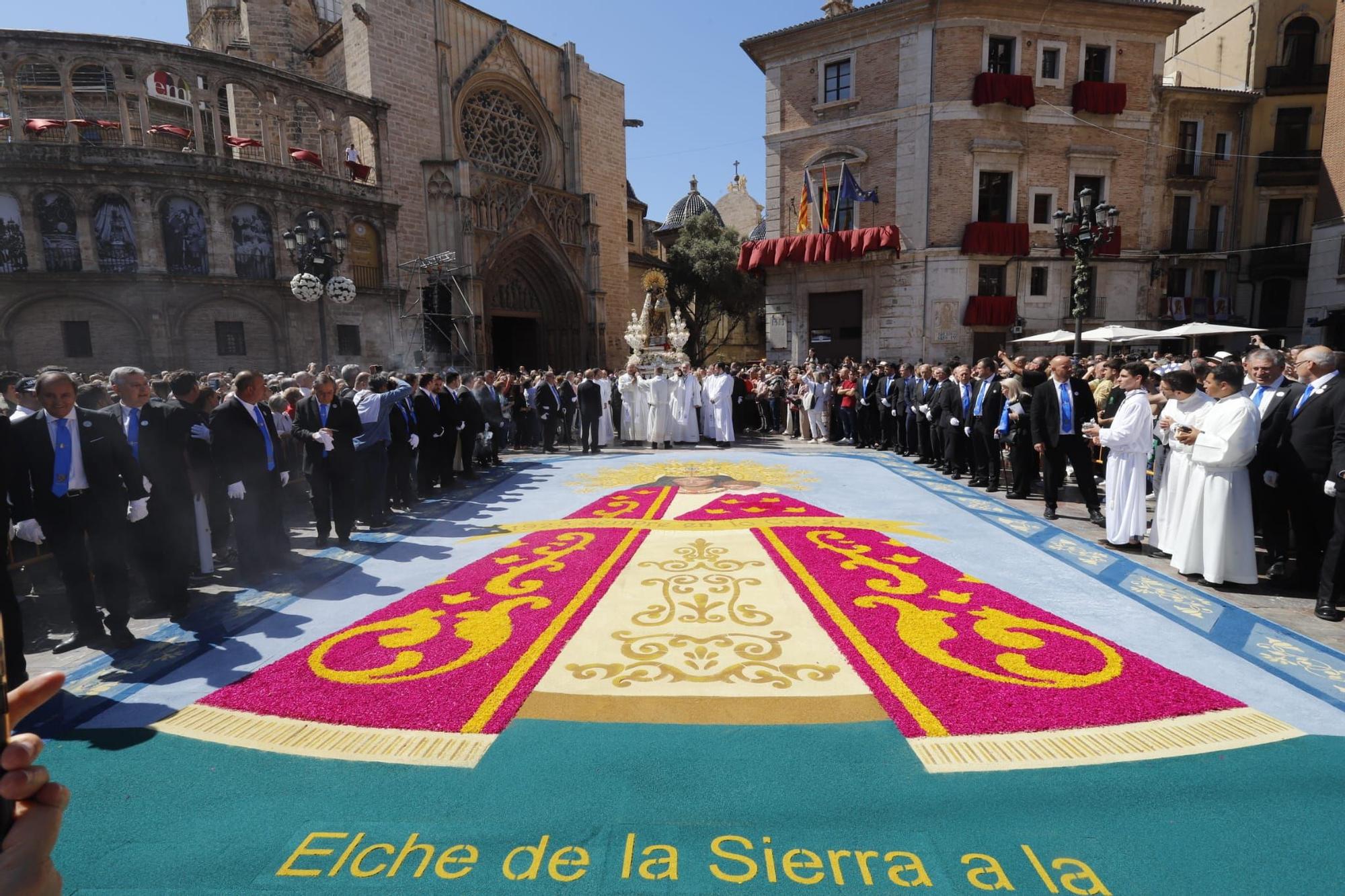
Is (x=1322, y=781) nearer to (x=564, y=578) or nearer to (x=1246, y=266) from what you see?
(x=564, y=578)

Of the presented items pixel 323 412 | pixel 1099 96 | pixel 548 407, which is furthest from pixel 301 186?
pixel 1099 96

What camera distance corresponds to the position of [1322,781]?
9.53ft

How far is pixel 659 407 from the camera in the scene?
1478 cm

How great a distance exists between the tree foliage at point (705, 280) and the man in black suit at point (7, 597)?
2887cm

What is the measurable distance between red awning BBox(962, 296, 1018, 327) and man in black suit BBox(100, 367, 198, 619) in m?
21.5

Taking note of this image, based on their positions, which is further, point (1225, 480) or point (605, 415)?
point (605, 415)

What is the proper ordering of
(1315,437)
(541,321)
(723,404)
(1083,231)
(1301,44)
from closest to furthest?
(1315,437) → (1083,231) → (723,404) → (1301,44) → (541,321)

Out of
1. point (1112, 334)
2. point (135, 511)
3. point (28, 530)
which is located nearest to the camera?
point (28, 530)

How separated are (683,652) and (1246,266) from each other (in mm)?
30091

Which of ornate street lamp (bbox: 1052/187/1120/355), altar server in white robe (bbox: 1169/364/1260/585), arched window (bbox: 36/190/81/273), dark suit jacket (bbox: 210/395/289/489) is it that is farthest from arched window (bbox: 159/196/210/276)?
altar server in white robe (bbox: 1169/364/1260/585)

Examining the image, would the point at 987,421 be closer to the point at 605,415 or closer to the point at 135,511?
the point at 605,415

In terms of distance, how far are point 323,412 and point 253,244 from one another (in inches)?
641

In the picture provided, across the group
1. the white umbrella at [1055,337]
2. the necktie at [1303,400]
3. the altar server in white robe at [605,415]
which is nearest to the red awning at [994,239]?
the white umbrella at [1055,337]

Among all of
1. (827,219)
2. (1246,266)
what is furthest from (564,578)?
(1246,266)
